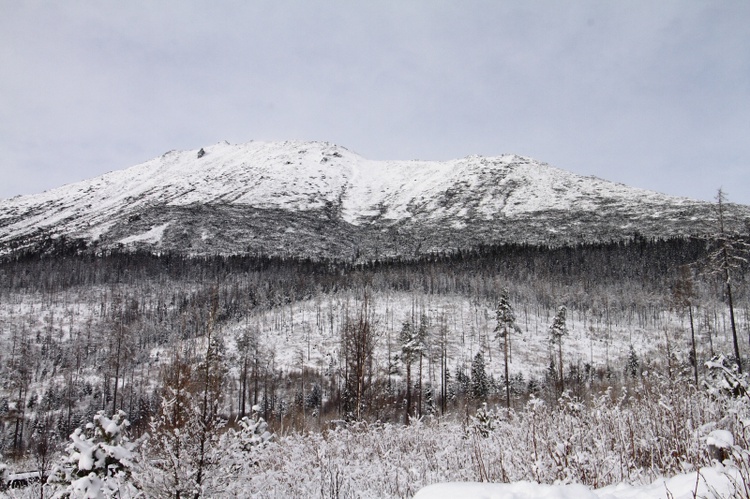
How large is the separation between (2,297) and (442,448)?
18520 centimetres

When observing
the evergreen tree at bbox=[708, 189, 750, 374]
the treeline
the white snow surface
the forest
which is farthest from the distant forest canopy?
the white snow surface

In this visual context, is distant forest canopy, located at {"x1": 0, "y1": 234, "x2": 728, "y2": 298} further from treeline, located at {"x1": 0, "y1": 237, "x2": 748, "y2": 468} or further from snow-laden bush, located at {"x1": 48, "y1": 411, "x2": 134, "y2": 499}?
snow-laden bush, located at {"x1": 48, "y1": 411, "x2": 134, "y2": 499}

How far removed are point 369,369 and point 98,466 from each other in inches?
519

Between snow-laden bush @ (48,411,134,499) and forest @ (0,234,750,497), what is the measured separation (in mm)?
50

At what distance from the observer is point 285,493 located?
26.0ft

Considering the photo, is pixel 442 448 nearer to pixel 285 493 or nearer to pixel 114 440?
pixel 285 493

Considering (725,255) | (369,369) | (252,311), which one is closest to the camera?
(369,369)

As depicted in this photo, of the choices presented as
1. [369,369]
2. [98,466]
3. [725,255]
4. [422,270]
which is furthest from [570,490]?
[422,270]

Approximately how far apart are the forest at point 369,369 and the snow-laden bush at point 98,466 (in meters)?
0.05

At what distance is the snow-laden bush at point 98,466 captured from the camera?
7.77 m

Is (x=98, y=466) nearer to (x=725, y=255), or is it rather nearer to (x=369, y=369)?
(x=369, y=369)

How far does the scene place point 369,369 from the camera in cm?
2066

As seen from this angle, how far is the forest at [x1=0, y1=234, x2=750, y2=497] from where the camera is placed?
7055 millimetres

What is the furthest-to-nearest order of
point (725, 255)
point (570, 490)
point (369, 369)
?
1. point (725, 255)
2. point (369, 369)
3. point (570, 490)
